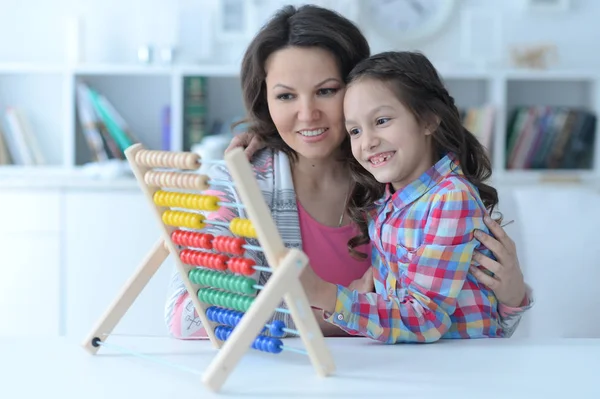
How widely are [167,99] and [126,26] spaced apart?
17.2 inches

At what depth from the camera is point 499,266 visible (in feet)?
5.44

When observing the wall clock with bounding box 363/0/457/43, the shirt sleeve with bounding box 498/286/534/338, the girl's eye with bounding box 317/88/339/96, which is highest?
the wall clock with bounding box 363/0/457/43

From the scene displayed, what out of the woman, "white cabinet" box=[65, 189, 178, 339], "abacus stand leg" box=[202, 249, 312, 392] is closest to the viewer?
"abacus stand leg" box=[202, 249, 312, 392]

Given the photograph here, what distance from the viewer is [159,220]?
147 cm

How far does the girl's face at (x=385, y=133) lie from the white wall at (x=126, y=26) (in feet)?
9.41

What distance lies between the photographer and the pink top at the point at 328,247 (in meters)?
2.03

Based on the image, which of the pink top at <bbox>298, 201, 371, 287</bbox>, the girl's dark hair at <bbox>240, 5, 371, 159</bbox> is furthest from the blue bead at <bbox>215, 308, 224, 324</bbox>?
the girl's dark hair at <bbox>240, 5, 371, 159</bbox>

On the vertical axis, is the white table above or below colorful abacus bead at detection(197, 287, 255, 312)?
below

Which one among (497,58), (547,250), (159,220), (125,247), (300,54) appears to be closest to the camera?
(159,220)

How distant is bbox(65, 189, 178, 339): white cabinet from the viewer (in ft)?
12.7

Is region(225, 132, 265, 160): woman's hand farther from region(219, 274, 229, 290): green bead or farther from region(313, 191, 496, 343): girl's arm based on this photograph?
region(219, 274, 229, 290): green bead

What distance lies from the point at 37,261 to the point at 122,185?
52 centimetres

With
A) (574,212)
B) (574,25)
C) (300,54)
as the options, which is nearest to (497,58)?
(574,25)

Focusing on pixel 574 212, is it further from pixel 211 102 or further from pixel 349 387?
pixel 211 102
